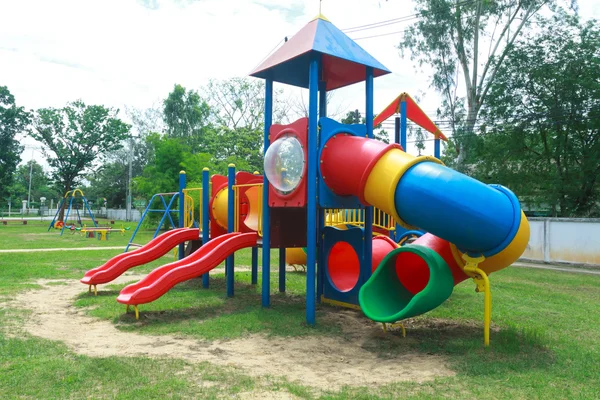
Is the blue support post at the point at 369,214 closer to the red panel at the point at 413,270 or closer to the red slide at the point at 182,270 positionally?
the red panel at the point at 413,270

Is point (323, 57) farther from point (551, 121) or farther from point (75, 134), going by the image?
point (75, 134)

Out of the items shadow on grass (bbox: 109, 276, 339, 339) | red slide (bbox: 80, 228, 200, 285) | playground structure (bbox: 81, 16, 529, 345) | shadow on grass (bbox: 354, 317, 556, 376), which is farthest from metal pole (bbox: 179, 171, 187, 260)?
shadow on grass (bbox: 354, 317, 556, 376)

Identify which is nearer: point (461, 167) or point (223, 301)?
point (223, 301)

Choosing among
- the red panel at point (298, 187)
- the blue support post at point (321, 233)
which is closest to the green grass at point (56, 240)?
the blue support post at point (321, 233)

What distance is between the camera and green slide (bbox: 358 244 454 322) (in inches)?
218

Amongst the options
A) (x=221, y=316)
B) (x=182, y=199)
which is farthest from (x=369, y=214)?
(x=182, y=199)

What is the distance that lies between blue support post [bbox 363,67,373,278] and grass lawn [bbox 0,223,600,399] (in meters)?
1.14

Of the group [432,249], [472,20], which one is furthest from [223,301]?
[472,20]

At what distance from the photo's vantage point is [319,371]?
4801 mm

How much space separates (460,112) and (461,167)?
3.93 meters

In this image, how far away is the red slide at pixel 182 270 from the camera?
7102 mm

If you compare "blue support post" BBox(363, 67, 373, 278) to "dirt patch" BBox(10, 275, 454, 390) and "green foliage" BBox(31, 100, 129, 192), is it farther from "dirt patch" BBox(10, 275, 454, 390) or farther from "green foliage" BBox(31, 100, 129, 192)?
"green foliage" BBox(31, 100, 129, 192)

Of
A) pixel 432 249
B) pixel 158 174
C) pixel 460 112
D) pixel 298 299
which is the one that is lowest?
pixel 298 299

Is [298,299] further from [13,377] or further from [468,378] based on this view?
Answer: [13,377]
